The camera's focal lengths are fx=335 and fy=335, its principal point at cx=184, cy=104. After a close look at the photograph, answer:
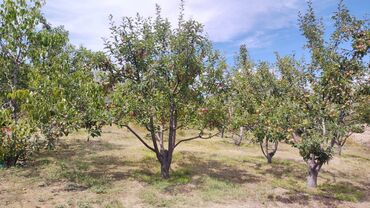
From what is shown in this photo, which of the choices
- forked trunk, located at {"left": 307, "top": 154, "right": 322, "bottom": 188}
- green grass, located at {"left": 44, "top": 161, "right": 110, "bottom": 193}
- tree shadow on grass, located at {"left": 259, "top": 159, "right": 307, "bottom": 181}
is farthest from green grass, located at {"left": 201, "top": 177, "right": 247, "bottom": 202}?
tree shadow on grass, located at {"left": 259, "top": 159, "right": 307, "bottom": 181}

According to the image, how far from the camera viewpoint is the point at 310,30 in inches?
794

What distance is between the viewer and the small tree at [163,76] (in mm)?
18531

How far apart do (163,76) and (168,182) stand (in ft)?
20.8

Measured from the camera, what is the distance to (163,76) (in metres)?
19.7

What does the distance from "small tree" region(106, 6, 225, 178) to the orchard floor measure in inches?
144

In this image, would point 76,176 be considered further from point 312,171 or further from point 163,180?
point 312,171

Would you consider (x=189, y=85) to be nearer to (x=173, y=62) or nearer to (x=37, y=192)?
(x=173, y=62)

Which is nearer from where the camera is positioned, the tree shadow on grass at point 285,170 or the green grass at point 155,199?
the green grass at point 155,199

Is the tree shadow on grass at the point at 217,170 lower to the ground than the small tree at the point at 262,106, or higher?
lower

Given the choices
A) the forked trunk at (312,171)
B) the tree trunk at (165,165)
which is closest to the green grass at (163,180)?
the tree trunk at (165,165)

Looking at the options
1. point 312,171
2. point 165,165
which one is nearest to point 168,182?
point 165,165

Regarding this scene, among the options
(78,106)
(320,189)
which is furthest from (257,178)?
(78,106)

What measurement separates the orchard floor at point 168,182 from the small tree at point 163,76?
12.0 feet

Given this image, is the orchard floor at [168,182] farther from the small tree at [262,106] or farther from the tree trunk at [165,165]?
the small tree at [262,106]
